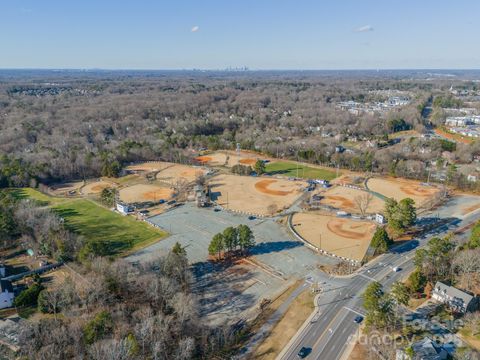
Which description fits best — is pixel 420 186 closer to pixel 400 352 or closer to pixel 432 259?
pixel 432 259

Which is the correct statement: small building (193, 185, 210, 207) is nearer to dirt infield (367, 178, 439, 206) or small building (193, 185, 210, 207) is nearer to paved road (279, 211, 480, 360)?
paved road (279, 211, 480, 360)

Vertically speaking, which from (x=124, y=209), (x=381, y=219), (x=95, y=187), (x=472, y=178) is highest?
A: (x=472, y=178)

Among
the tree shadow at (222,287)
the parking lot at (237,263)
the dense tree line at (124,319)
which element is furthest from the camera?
the parking lot at (237,263)

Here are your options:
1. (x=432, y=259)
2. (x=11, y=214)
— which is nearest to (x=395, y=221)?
(x=432, y=259)

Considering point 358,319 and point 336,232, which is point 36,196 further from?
point 358,319

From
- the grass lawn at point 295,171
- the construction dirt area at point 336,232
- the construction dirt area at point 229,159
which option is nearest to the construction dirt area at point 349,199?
the construction dirt area at point 336,232

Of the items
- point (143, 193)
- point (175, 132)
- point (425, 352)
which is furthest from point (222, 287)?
point (175, 132)

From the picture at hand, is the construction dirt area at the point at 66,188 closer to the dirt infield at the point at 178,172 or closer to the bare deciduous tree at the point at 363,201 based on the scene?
the dirt infield at the point at 178,172

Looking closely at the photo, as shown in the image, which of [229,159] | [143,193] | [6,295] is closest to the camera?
[6,295]
